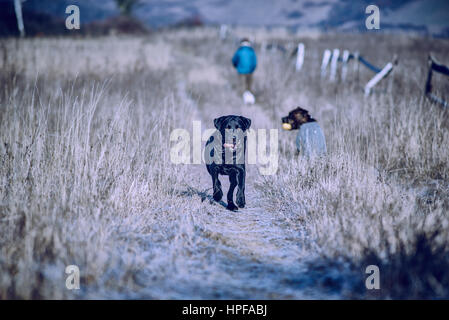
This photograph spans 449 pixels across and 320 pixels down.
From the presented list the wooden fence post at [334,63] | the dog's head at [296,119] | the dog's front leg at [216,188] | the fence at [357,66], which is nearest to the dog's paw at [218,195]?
the dog's front leg at [216,188]

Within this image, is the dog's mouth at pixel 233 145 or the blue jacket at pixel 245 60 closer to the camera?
the dog's mouth at pixel 233 145

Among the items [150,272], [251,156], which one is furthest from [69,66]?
[150,272]

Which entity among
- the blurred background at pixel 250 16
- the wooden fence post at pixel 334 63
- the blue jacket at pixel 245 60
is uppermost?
the blurred background at pixel 250 16

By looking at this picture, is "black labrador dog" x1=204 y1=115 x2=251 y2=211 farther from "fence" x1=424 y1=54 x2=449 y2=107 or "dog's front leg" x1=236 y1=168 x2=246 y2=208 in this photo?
"fence" x1=424 y1=54 x2=449 y2=107

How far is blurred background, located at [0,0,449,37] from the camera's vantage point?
32622 mm

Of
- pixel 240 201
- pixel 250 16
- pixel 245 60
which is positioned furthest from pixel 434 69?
pixel 250 16

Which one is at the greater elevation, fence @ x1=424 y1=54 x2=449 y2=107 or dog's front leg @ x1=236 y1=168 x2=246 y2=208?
fence @ x1=424 y1=54 x2=449 y2=107

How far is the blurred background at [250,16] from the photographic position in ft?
107

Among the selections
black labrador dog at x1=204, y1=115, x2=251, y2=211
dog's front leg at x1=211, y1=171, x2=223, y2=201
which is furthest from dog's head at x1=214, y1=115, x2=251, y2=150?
dog's front leg at x1=211, y1=171, x2=223, y2=201

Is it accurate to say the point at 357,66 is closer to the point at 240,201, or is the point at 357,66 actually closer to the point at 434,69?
the point at 434,69

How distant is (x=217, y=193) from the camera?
3576 millimetres

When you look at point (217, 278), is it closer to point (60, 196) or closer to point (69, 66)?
point (60, 196)

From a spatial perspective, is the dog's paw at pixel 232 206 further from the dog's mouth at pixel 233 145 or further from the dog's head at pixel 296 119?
the dog's head at pixel 296 119
